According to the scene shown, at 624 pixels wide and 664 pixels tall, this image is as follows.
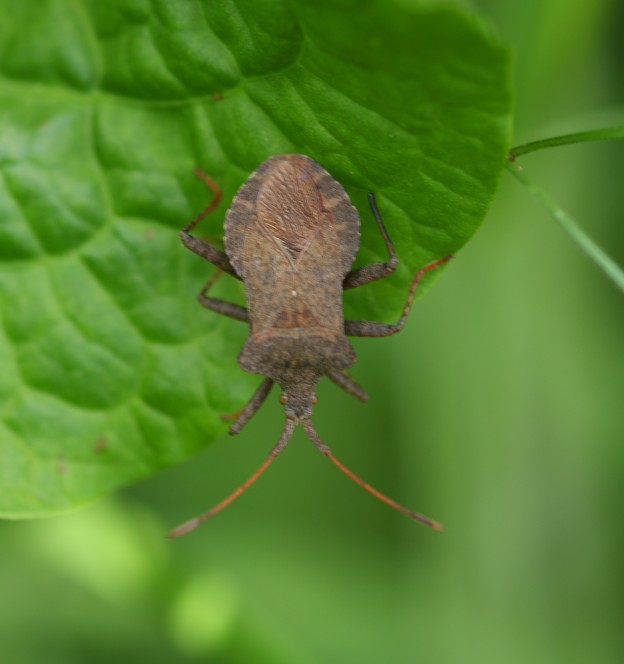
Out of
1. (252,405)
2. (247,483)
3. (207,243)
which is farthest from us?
(252,405)

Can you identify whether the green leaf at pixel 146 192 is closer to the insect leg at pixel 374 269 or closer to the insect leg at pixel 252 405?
the insect leg at pixel 374 269

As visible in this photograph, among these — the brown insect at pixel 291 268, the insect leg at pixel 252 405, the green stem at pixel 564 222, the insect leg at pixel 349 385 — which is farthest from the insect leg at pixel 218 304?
the green stem at pixel 564 222

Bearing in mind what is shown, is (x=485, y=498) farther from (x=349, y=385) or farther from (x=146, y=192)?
(x=146, y=192)

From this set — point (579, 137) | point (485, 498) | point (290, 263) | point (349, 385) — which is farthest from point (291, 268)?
point (485, 498)

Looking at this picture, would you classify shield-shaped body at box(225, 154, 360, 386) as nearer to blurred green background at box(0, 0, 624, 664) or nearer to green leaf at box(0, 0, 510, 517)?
green leaf at box(0, 0, 510, 517)

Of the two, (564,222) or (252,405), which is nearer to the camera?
(564,222)

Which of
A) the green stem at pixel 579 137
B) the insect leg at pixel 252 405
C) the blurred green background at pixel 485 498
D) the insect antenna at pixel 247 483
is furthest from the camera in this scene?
the blurred green background at pixel 485 498

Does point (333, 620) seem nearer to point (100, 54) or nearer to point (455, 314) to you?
point (455, 314)
